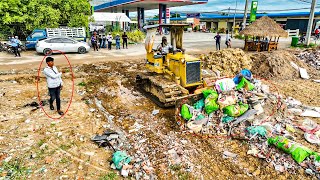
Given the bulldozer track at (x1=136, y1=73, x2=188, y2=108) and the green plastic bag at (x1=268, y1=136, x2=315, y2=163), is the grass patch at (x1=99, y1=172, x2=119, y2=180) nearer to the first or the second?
the bulldozer track at (x1=136, y1=73, x2=188, y2=108)

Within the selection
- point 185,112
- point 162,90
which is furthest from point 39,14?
point 185,112

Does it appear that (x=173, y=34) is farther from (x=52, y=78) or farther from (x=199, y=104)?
(x=52, y=78)

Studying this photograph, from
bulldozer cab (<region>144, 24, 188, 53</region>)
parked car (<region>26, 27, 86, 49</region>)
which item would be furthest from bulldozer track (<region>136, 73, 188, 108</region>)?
parked car (<region>26, 27, 86, 49</region>)

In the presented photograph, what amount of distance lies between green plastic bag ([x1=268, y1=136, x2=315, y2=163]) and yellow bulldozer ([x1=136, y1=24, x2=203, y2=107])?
2.76m

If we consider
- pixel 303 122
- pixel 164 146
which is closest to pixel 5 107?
pixel 164 146

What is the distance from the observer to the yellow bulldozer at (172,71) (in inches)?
274

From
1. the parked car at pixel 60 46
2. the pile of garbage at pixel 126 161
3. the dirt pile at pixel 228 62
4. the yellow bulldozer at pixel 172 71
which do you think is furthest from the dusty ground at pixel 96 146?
the parked car at pixel 60 46

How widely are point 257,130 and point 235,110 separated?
759mm

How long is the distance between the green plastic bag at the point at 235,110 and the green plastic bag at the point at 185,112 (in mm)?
888

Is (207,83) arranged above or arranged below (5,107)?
above

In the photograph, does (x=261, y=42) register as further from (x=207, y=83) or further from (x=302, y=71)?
(x=207, y=83)

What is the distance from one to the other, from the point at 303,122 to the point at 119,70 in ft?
28.3

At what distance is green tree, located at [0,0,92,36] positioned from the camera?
658 inches

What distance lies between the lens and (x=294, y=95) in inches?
332
